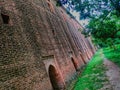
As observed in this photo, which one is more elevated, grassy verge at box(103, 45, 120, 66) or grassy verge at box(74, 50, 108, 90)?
grassy verge at box(74, 50, 108, 90)

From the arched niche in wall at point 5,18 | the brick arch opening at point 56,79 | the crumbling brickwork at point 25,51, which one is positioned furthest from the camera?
the brick arch opening at point 56,79

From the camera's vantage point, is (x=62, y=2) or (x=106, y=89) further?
(x=62, y=2)

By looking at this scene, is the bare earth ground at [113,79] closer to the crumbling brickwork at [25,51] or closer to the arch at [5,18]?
the crumbling brickwork at [25,51]

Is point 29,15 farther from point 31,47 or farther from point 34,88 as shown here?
point 34,88

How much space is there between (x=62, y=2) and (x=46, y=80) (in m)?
5.64

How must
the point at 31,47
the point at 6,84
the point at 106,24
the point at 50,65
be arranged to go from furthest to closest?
the point at 106,24 → the point at 50,65 → the point at 31,47 → the point at 6,84

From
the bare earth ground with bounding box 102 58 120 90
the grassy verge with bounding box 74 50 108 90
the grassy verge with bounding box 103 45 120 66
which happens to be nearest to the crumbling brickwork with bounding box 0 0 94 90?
the grassy verge with bounding box 74 50 108 90

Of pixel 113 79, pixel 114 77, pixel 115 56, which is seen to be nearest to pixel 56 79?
pixel 113 79

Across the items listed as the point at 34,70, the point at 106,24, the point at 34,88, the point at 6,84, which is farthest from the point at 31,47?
the point at 106,24

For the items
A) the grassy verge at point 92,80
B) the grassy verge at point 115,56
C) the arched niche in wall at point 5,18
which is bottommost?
the grassy verge at point 115,56

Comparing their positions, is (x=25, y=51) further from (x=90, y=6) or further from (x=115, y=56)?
(x=115, y=56)

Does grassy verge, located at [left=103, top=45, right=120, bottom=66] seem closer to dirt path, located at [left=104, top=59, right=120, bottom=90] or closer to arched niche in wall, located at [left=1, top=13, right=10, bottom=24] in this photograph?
dirt path, located at [left=104, top=59, right=120, bottom=90]

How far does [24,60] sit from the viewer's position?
385 inches

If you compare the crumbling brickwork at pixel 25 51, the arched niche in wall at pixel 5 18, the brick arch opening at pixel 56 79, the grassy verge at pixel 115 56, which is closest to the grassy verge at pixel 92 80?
the brick arch opening at pixel 56 79
